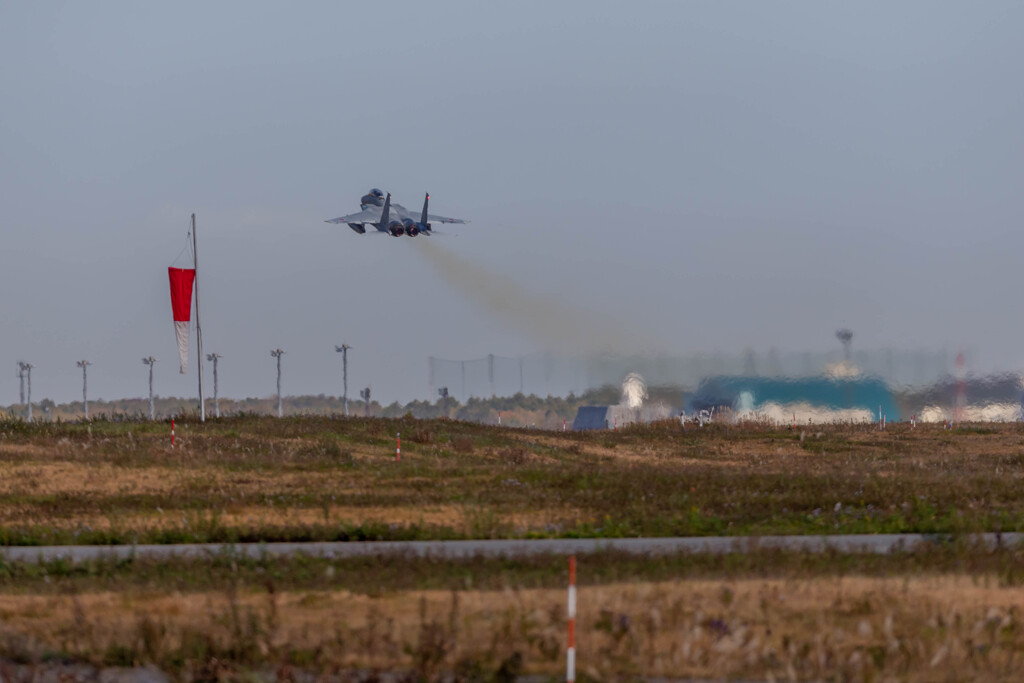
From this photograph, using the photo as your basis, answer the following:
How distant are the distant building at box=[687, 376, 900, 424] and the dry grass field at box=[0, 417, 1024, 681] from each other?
34954mm

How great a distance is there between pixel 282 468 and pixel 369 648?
22.4 metres

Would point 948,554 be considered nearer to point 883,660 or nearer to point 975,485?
point 883,660

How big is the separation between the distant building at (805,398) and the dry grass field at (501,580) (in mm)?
34954

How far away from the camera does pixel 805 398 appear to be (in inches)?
2776

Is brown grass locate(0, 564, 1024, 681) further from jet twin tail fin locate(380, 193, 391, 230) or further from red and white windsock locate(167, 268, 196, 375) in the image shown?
jet twin tail fin locate(380, 193, 391, 230)

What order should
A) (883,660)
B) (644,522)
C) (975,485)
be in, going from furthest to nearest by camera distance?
(975,485)
(644,522)
(883,660)

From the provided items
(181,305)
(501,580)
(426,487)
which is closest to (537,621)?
(501,580)

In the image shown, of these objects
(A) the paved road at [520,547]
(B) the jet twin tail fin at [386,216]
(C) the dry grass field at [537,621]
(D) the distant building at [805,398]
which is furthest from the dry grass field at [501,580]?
(D) the distant building at [805,398]

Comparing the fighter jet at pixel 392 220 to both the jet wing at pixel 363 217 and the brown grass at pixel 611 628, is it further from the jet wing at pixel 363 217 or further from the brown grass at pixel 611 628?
the brown grass at pixel 611 628

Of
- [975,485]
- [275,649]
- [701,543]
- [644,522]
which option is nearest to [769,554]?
[701,543]

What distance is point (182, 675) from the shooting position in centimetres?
991

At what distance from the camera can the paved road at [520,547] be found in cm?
1692

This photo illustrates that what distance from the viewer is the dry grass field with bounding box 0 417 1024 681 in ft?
34.4

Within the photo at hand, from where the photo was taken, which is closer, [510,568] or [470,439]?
[510,568]
